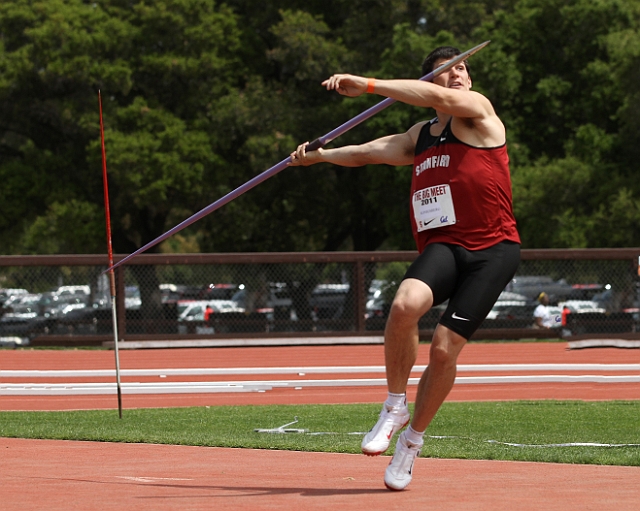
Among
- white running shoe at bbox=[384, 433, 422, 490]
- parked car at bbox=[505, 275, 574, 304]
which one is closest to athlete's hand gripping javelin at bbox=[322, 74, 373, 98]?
white running shoe at bbox=[384, 433, 422, 490]

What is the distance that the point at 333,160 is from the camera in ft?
20.7

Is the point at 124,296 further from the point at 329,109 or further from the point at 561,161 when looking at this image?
the point at 561,161

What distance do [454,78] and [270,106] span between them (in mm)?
→ 29122

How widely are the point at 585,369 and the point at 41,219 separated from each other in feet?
70.3

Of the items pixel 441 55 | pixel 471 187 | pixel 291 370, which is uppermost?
pixel 441 55

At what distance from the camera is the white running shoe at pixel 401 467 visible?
17.7 ft

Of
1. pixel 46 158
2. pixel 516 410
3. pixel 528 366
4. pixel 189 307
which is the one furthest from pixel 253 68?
pixel 516 410

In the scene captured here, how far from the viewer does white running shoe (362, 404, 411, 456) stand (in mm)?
5418

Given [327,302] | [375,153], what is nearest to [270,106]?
[327,302]

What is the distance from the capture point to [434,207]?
5441mm

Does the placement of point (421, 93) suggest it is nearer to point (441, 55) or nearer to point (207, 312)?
point (441, 55)

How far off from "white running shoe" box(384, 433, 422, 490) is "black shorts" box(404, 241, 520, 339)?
2.16 feet

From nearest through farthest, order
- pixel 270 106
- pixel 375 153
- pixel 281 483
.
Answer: pixel 281 483
pixel 375 153
pixel 270 106

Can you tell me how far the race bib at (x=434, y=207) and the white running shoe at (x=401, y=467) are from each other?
1154 millimetres
